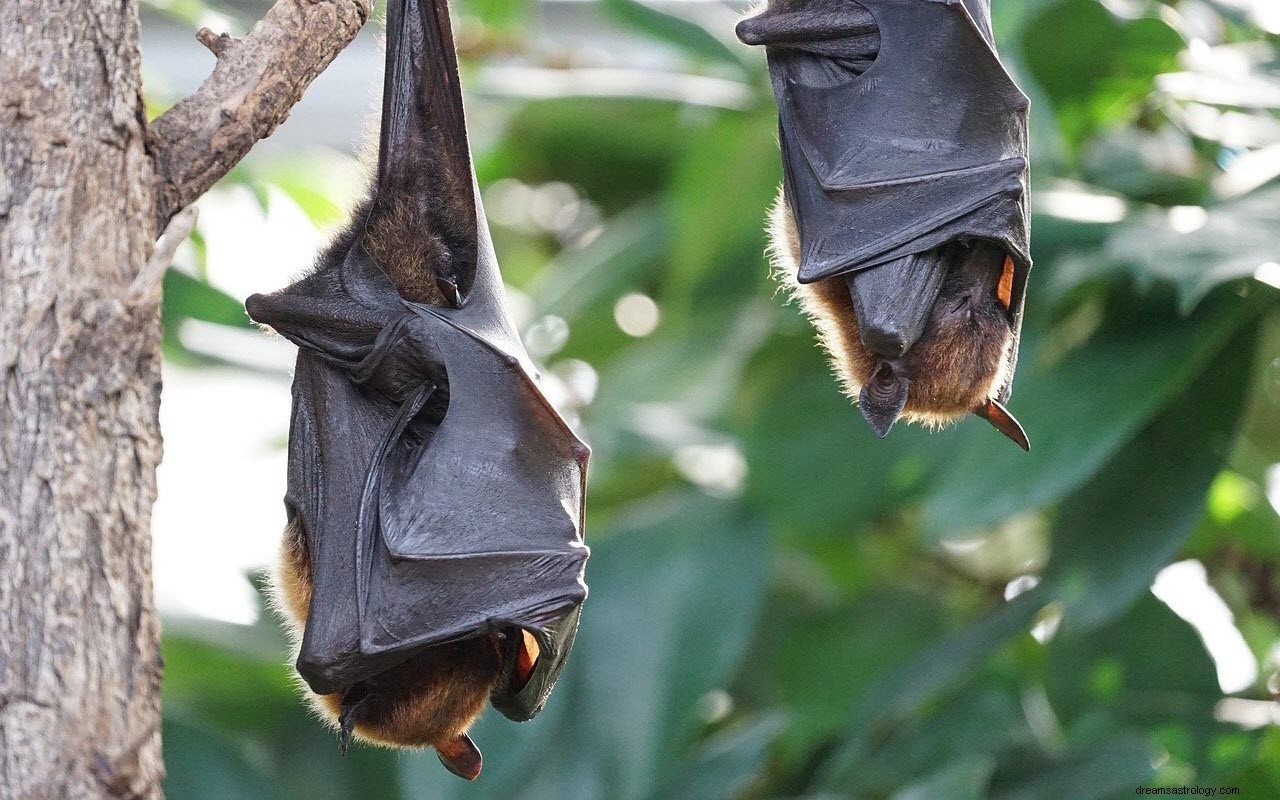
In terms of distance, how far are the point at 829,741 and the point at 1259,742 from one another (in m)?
1.22

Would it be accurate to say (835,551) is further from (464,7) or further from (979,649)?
(464,7)

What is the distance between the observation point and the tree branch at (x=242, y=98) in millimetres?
1638

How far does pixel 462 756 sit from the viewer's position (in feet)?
6.40

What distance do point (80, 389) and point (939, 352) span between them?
1075 mm

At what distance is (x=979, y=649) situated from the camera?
3.10 metres

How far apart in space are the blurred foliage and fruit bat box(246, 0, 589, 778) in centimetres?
126

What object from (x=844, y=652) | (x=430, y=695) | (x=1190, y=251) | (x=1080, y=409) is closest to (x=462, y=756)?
(x=430, y=695)

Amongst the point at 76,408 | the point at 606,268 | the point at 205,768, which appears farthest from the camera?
the point at 606,268

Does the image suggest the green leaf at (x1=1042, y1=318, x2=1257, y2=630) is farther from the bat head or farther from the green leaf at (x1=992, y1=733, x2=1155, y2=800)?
the bat head

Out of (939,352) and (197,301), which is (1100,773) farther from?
(197,301)

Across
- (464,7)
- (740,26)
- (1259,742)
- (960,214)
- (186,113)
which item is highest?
(186,113)

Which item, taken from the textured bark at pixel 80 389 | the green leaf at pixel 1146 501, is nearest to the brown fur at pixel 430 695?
the textured bark at pixel 80 389

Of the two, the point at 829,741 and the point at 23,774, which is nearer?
the point at 23,774

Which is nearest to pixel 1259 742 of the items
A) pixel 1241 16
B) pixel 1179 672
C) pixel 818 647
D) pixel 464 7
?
pixel 1179 672
